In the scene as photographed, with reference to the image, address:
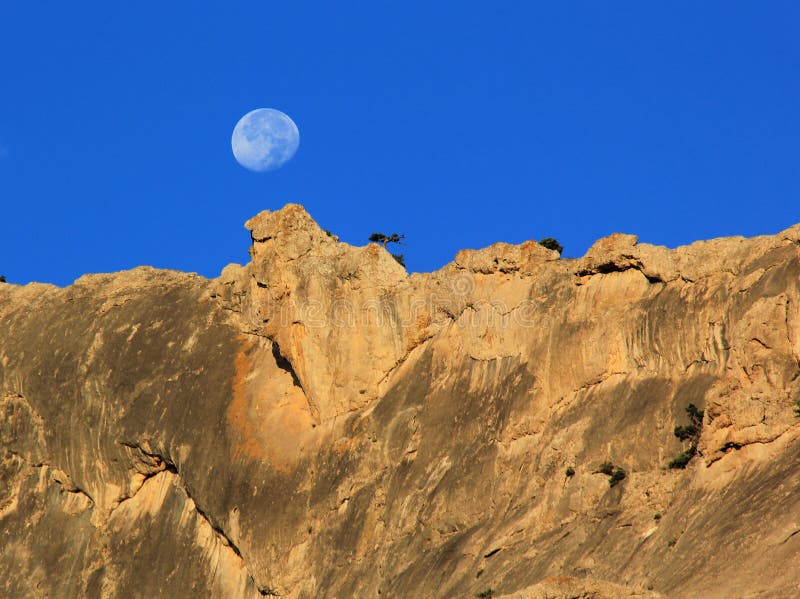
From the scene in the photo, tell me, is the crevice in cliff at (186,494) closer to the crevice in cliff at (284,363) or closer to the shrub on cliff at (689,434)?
the crevice in cliff at (284,363)

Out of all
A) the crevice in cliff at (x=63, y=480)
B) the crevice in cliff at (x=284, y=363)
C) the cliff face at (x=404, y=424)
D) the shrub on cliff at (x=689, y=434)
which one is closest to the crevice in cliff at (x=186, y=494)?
the cliff face at (x=404, y=424)

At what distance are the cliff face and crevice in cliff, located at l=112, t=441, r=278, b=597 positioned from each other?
15cm

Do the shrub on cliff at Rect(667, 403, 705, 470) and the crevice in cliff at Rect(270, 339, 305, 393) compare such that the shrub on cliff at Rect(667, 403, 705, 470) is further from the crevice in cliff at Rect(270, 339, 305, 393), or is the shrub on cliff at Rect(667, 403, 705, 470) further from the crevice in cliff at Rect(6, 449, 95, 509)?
the crevice in cliff at Rect(6, 449, 95, 509)

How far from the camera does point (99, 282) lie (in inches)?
2756

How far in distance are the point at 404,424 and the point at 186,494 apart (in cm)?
1218

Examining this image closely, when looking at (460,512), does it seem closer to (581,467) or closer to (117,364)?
(581,467)

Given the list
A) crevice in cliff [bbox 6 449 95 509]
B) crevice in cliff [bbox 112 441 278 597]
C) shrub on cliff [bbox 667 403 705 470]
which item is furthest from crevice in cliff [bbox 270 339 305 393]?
shrub on cliff [bbox 667 403 705 470]

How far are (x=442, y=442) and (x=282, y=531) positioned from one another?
787cm

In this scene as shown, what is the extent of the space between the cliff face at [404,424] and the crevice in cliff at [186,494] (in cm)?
15

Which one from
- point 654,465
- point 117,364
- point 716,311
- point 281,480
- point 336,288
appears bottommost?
point 654,465

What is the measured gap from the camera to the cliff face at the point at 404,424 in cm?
4172

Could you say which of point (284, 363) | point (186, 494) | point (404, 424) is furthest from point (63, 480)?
point (404, 424)

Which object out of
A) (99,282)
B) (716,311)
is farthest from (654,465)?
(99,282)

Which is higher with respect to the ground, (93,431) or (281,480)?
(93,431)
